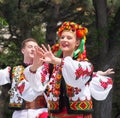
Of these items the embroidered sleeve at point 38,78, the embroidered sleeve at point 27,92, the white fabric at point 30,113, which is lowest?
the white fabric at point 30,113

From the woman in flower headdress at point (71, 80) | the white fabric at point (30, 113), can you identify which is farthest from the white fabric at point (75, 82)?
the white fabric at point (30, 113)

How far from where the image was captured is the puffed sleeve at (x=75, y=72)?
310cm

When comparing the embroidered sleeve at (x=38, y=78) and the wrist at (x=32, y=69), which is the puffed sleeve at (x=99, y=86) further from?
the wrist at (x=32, y=69)

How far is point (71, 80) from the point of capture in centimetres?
315

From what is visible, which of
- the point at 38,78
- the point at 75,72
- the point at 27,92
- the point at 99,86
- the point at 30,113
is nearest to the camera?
the point at 75,72

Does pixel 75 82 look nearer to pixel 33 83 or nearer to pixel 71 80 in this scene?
pixel 71 80

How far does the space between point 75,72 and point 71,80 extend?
0.07 metres

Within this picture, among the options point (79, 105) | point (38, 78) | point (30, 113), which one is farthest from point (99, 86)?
point (30, 113)

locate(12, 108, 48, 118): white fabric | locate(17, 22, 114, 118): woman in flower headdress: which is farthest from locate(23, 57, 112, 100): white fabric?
locate(12, 108, 48, 118): white fabric

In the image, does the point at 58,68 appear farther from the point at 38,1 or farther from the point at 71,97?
the point at 38,1

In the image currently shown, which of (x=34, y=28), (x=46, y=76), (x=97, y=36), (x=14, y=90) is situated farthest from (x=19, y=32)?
(x=46, y=76)

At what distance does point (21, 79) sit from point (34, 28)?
3.07 m

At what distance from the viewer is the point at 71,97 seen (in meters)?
3.32

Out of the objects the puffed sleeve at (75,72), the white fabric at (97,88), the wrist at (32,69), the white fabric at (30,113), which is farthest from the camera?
the white fabric at (30,113)
